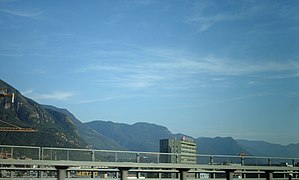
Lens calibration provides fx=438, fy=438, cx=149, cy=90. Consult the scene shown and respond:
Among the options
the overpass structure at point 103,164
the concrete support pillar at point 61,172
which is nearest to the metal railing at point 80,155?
the overpass structure at point 103,164

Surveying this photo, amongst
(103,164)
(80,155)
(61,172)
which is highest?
(80,155)

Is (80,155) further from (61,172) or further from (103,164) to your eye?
(61,172)

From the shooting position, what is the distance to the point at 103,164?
17078 mm

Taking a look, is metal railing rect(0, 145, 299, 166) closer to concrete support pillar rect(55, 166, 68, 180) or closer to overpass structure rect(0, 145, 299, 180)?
overpass structure rect(0, 145, 299, 180)

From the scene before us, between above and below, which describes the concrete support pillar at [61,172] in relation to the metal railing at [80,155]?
below

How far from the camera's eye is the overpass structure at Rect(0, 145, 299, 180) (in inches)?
640

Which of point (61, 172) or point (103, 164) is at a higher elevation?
point (103, 164)

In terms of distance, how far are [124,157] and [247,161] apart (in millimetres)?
11462

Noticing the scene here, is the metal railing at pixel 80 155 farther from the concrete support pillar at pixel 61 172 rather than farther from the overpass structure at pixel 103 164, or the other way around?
the concrete support pillar at pixel 61 172

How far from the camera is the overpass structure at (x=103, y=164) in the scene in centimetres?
1625

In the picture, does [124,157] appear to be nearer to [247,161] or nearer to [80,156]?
[80,156]

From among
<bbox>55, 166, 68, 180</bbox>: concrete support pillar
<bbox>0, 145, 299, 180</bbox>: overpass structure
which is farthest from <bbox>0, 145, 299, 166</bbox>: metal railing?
<bbox>55, 166, 68, 180</bbox>: concrete support pillar

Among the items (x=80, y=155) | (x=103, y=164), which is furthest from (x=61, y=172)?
(x=80, y=155)

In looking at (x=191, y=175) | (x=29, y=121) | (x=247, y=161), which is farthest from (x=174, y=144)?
(x=29, y=121)
